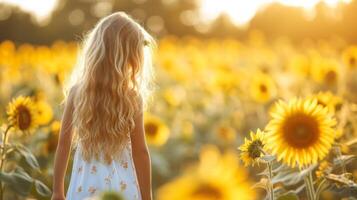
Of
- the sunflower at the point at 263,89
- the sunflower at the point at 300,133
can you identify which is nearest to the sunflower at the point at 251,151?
the sunflower at the point at 300,133

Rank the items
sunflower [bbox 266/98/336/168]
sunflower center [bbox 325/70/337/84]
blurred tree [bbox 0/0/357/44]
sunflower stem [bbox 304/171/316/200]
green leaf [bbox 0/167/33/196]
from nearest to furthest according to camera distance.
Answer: sunflower stem [bbox 304/171/316/200]
sunflower [bbox 266/98/336/168]
green leaf [bbox 0/167/33/196]
sunflower center [bbox 325/70/337/84]
blurred tree [bbox 0/0/357/44]

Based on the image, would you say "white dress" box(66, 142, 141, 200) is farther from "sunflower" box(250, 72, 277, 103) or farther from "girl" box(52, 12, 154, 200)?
"sunflower" box(250, 72, 277, 103)

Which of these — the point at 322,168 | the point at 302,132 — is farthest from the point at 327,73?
the point at 302,132

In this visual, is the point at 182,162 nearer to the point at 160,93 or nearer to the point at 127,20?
the point at 160,93

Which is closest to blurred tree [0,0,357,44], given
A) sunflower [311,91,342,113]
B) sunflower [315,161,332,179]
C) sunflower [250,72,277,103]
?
sunflower [250,72,277,103]

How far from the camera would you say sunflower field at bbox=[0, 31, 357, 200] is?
310 centimetres

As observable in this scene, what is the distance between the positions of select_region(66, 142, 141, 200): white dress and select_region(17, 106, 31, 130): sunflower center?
2.64 feet

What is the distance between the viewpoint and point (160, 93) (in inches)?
363

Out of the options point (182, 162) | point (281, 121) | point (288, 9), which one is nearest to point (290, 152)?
point (281, 121)

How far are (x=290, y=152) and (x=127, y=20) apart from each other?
2.88 feet

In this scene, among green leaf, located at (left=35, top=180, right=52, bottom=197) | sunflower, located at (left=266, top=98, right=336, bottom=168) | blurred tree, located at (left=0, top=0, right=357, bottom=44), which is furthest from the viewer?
blurred tree, located at (left=0, top=0, right=357, bottom=44)

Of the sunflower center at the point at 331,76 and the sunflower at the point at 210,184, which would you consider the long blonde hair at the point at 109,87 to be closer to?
the sunflower at the point at 210,184

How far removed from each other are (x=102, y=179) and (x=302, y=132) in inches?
33.1

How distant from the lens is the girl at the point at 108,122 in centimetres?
332
